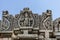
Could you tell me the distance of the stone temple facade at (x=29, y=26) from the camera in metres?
14.9

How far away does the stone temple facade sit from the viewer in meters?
14.9

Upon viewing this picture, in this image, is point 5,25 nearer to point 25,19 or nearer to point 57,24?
point 25,19

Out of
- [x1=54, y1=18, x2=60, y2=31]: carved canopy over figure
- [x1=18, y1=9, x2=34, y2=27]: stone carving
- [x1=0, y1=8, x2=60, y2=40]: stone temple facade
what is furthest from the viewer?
[x1=18, y1=9, x2=34, y2=27]: stone carving

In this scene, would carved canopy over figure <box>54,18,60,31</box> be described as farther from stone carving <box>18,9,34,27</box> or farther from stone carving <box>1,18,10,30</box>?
stone carving <box>1,18,10,30</box>

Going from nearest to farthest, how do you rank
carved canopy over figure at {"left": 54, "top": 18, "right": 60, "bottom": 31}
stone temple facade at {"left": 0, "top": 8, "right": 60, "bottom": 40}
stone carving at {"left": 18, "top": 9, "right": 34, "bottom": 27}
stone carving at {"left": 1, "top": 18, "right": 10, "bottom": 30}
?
stone temple facade at {"left": 0, "top": 8, "right": 60, "bottom": 40}
carved canopy over figure at {"left": 54, "top": 18, "right": 60, "bottom": 31}
stone carving at {"left": 18, "top": 9, "right": 34, "bottom": 27}
stone carving at {"left": 1, "top": 18, "right": 10, "bottom": 30}

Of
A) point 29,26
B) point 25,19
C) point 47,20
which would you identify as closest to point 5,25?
point 25,19

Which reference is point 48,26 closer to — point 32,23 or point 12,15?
point 32,23

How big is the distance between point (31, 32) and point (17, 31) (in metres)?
0.75

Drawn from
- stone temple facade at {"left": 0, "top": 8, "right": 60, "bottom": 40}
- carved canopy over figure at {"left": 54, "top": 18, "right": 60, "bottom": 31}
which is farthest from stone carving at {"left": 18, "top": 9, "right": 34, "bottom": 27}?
carved canopy over figure at {"left": 54, "top": 18, "right": 60, "bottom": 31}

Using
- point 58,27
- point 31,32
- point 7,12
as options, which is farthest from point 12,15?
point 58,27

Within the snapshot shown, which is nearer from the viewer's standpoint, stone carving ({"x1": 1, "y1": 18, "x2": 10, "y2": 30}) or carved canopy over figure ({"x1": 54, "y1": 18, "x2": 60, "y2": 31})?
carved canopy over figure ({"x1": 54, "y1": 18, "x2": 60, "y2": 31})

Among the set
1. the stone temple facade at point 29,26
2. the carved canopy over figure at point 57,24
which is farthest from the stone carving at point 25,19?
the carved canopy over figure at point 57,24

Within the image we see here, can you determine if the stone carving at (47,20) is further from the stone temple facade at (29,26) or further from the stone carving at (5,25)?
the stone carving at (5,25)

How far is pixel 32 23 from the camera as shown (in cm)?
1527
